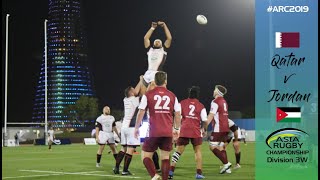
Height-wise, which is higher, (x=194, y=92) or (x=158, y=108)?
(x=194, y=92)

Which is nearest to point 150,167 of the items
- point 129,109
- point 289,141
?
point 129,109

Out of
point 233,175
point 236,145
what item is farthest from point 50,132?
point 233,175

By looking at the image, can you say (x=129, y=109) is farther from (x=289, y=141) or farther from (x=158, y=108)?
(x=289, y=141)

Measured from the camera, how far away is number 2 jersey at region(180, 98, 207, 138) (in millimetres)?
14500

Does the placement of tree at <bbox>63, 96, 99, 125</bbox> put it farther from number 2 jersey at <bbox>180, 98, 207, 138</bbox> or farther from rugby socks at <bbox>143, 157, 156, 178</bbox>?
rugby socks at <bbox>143, 157, 156, 178</bbox>

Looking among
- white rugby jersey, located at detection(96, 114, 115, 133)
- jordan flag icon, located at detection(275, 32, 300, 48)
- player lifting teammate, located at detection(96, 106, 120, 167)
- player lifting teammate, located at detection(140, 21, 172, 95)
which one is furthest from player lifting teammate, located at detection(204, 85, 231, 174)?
white rugby jersey, located at detection(96, 114, 115, 133)

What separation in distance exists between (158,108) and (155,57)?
3.78 meters

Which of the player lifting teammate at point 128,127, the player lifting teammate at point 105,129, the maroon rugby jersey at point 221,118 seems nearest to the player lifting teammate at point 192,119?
the player lifting teammate at point 128,127

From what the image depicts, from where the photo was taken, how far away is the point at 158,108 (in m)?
11.1

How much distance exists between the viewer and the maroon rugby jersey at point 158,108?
1104 centimetres

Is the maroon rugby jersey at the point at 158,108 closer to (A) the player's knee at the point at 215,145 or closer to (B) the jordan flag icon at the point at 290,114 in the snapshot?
(A) the player's knee at the point at 215,145

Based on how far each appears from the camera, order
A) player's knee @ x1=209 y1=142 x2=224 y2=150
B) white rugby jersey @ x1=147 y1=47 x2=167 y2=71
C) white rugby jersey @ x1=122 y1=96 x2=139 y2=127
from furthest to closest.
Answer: player's knee @ x1=209 y1=142 x2=224 y2=150
white rugby jersey @ x1=122 y1=96 x2=139 y2=127
white rugby jersey @ x1=147 y1=47 x2=167 y2=71

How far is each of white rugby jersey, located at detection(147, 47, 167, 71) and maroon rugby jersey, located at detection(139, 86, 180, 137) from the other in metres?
3.51

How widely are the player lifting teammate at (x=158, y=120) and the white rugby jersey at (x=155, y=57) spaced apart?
10.9ft
